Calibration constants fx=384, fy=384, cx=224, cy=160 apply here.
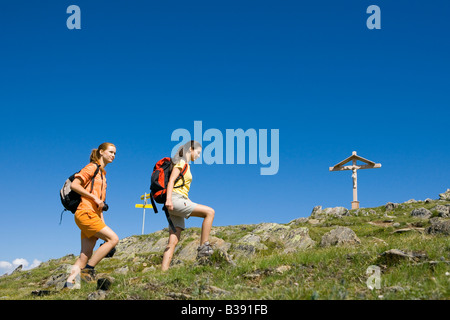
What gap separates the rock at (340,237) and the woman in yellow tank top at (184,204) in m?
7.96

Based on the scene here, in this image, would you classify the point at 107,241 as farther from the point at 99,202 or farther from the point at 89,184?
the point at 89,184

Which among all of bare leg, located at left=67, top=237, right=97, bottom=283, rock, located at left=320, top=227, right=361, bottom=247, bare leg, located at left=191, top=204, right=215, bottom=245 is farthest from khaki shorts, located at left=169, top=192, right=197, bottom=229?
rock, located at left=320, top=227, right=361, bottom=247

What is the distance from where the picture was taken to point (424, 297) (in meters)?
5.34

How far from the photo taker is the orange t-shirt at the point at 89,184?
29.3 feet

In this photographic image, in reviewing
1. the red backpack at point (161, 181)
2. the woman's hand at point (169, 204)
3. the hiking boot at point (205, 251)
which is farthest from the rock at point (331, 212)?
the woman's hand at point (169, 204)

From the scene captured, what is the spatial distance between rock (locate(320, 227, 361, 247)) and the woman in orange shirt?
998cm

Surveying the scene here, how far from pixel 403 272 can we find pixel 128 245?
90.7 feet

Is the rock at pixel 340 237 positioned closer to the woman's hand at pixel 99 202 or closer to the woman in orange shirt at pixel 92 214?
the woman in orange shirt at pixel 92 214

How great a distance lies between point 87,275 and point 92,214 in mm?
1489

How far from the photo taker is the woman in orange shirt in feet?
29.0

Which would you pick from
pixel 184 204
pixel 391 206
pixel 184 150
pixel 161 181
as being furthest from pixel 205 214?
pixel 391 206

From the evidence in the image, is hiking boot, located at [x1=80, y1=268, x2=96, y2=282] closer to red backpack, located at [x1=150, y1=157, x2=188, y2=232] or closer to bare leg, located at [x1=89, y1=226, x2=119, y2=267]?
bare leg, located at [x1=89, y1=226, x2=119, y2=267]
